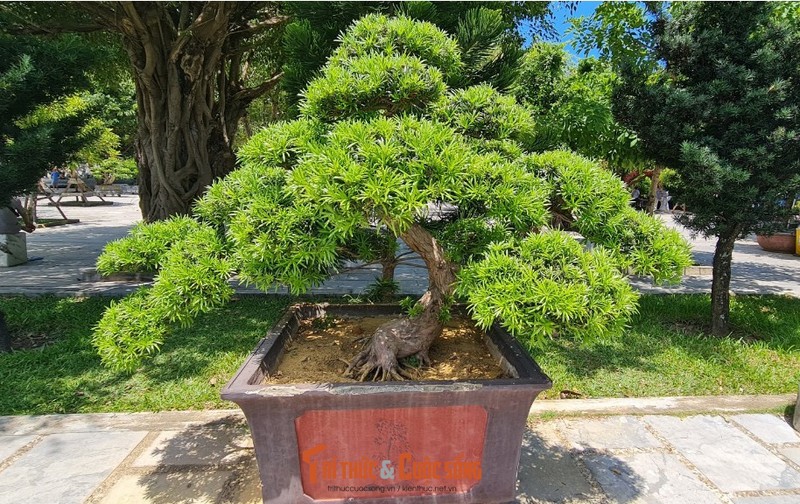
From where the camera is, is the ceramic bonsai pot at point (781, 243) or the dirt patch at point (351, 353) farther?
the ceramic bonsai pot at point (781, 243)

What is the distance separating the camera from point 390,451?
1847 millimetres

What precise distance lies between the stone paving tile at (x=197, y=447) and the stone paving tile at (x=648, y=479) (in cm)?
193

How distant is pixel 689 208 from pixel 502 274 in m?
3.60

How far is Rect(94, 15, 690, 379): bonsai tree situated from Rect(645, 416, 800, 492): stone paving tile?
149cm

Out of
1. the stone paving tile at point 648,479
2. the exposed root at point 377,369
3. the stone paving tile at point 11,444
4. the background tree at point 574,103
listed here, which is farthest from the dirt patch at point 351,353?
the background tree at point 574,103

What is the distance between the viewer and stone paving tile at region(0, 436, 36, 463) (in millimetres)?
2562

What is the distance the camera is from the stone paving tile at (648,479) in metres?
2.23

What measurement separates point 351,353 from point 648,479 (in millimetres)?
1667

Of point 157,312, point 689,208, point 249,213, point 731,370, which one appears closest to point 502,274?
point 249,213

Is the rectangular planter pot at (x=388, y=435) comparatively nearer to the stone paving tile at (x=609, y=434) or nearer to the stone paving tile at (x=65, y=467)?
the stone paving tile at (x=609, y=434)

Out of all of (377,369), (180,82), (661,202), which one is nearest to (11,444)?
(377,369)

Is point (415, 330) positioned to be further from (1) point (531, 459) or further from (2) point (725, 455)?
(2) point (725, 455)

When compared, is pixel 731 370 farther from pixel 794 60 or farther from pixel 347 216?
pixel 347 216

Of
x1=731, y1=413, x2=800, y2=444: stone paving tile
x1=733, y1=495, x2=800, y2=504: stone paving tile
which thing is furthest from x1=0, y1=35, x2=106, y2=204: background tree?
x1=731, y1=413, x2=800, y2=444: stone paving tile
